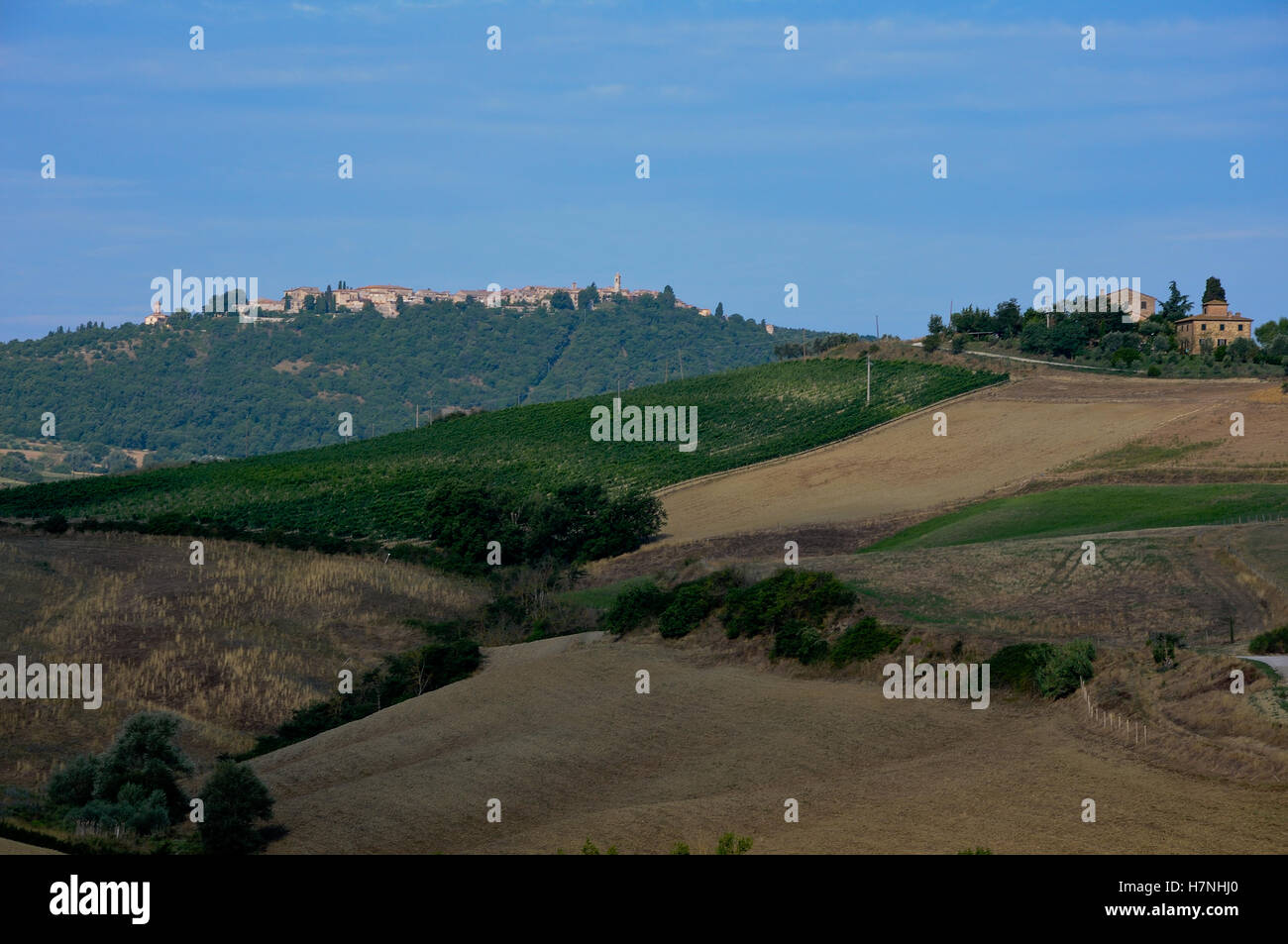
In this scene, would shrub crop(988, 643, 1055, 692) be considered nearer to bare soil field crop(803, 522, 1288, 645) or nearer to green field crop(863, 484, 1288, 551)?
bare soil field crop(803, 522, 1288, 645)

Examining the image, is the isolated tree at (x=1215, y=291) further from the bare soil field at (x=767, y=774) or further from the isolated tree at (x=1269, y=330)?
the bare soil field at (x=767, y=774)

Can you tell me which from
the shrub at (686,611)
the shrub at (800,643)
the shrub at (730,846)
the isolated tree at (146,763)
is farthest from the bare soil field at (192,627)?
the shrub at (730,846)

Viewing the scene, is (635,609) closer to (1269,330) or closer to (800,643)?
(800,643)

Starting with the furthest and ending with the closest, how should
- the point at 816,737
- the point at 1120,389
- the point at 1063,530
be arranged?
the point at 1120,389 → the point at 1063,530 → the point at 816,737

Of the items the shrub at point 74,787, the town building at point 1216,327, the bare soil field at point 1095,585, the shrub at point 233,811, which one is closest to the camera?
the shrub at point 233,811

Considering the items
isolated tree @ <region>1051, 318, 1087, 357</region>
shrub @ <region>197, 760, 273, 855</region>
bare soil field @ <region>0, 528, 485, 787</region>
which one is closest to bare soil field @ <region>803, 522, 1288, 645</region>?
bare soil field @ <region>0, 528, 485, 787</region>
